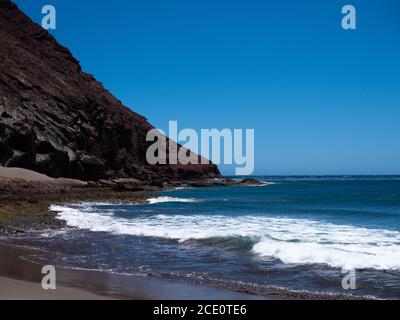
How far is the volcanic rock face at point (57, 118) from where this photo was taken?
51219mm

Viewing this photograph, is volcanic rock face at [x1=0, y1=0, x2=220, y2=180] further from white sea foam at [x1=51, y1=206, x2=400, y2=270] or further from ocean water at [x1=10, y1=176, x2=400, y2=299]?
ocean water at [x1=10, y1=176, x2=400, y2=299]

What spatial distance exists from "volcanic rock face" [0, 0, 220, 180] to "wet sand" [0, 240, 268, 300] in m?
41.2

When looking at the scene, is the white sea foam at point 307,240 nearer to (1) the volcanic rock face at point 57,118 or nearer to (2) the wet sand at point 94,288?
(2) the wet sand at point 94,288

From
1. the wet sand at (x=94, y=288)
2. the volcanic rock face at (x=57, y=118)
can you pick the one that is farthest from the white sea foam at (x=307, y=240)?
the volcanic rock face at (x=57, y=118)

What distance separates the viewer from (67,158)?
55875 millimetres

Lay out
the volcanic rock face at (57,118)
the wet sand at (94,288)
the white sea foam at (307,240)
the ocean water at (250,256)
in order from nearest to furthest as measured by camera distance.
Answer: the wet sand at (94,288) → the ocean water at (250,256) → the white sea foam at (307,240) → the volcanic rock face at (57,118)

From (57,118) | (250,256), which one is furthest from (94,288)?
(57,118)

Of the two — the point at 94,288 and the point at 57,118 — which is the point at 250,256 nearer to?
the point at 94,288

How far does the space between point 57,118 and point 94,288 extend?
5556 centimetres

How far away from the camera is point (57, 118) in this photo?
6091cm

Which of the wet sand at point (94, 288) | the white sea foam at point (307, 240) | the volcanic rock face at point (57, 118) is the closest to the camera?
the wet sand at point (94, 288)

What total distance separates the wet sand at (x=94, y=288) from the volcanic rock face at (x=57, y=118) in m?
41.2
